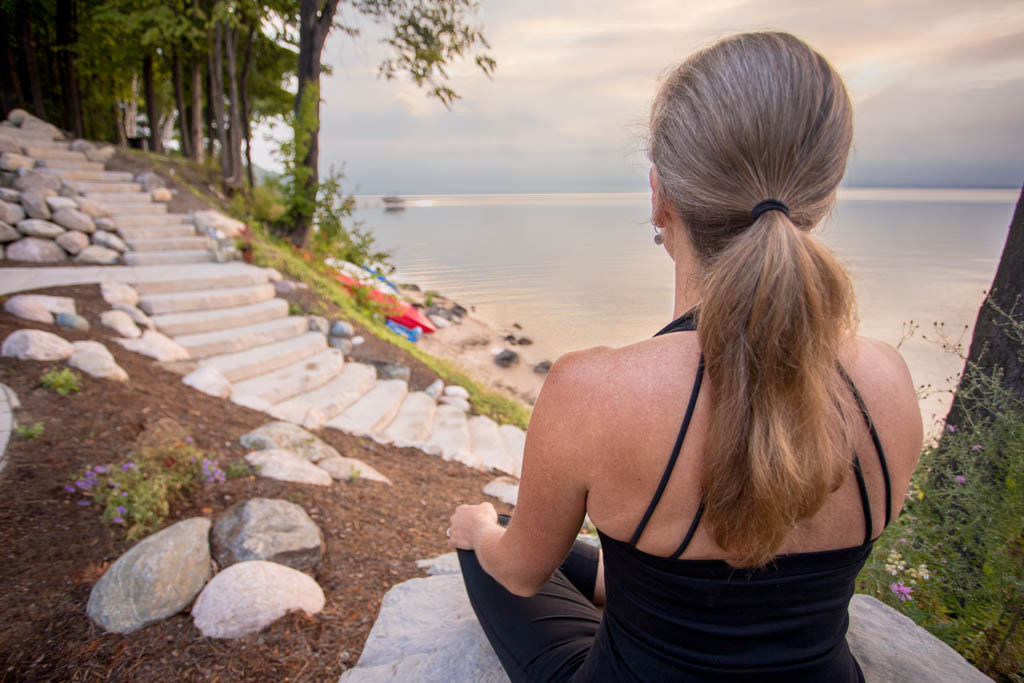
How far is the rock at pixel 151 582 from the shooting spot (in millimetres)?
2240

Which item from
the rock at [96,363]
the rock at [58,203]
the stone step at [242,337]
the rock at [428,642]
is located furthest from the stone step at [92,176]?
the rock at [428,642]

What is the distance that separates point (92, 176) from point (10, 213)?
13.1 ft

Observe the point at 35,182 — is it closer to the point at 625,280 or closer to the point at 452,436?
the point at 452,436

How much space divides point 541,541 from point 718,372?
1.85 feet

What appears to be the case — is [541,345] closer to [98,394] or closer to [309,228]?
[309,228]

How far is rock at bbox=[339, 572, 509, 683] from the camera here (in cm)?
174

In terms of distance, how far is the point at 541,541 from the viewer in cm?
121

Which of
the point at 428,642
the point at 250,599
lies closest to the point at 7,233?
the point at 250,599

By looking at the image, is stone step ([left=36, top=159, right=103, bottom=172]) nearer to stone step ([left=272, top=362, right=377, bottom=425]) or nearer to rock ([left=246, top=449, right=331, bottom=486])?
stone step ([left=272, top=362, right=377, bottom=425])

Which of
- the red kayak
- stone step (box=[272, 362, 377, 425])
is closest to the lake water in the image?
the red kayak

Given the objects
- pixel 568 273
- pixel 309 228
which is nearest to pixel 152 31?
pixel 309 228

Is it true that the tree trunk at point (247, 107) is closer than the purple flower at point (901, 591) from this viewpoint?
No

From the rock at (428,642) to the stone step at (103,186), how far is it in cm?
1070

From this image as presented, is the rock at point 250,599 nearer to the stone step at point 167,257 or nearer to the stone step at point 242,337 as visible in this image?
the stone step at point 242,337
